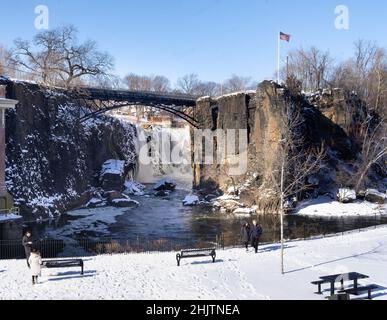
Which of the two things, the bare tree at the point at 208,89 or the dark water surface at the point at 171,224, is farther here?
the bare tree at the point at 208,89

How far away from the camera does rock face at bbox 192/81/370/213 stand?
177ft

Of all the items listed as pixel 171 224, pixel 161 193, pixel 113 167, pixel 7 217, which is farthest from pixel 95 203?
pixel 7 217

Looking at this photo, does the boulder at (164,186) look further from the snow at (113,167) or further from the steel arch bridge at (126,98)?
the steel arch bridge at (126,98)

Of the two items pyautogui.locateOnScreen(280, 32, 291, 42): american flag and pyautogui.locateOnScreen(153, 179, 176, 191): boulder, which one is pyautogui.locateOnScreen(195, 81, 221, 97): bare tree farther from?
pyautogui.locateOnScreen(280, 32, 291, 42): american flag

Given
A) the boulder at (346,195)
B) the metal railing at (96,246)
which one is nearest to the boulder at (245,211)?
the boulder at (346,195)

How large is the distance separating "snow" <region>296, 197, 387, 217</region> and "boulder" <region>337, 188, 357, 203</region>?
21.5 inches

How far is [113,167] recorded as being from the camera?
209 ft

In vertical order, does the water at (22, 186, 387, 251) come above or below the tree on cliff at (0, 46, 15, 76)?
below

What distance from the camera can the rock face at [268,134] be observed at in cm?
5400

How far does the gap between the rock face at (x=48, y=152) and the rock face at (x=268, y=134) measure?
624 inches

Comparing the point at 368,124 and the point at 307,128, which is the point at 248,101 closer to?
the point at 307,128

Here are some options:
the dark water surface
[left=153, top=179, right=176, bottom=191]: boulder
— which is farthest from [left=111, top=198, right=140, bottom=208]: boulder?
[left=153, top=179, right=176, bottom=191]: boulder

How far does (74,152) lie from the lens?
190ft

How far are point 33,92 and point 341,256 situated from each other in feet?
128
